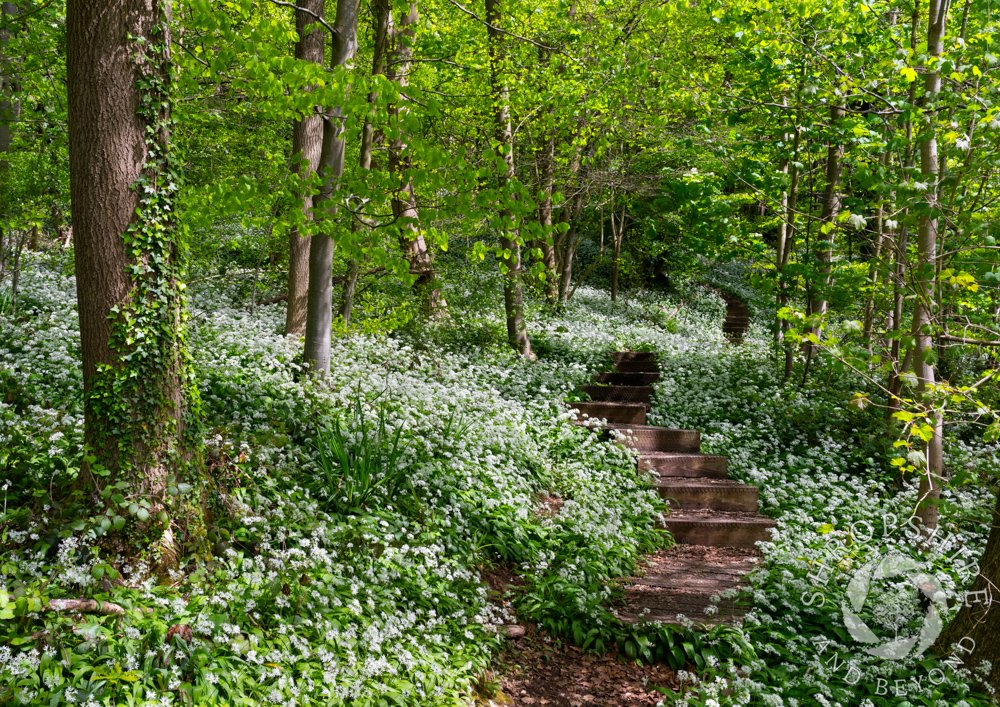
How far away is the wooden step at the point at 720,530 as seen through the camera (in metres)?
7.94

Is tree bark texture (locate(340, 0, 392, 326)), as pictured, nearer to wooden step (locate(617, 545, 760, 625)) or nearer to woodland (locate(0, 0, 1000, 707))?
woodland (locate(0, 0, 1000, 707))

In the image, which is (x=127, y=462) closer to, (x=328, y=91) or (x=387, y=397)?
(x=328, y=91)

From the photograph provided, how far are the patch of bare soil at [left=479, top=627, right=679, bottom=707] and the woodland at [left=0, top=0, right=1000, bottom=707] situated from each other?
0.10ft

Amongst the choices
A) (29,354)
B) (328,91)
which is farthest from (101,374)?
(29,354)

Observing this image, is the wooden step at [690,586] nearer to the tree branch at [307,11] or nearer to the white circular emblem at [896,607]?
the white circular emblem at [896,607]

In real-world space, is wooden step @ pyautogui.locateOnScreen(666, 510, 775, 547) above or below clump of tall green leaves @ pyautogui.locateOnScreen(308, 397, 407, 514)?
below

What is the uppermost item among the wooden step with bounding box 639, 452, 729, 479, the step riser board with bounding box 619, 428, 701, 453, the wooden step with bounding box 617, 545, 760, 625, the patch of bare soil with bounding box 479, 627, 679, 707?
the step riser board with bounding box 619, 428, 701, 453

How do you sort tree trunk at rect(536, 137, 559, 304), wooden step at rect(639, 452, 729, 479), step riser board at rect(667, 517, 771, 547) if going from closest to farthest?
1. step riser board at rect(667, 517, 771, 547)
2. wooden step at rect(639, 452, 729, 479)
3. tree trunk at rect(536, 137, 559, 304)

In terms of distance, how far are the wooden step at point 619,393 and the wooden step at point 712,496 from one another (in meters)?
3.39

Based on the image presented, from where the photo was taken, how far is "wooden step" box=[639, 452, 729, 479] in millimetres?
9445

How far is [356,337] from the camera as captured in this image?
412 inches

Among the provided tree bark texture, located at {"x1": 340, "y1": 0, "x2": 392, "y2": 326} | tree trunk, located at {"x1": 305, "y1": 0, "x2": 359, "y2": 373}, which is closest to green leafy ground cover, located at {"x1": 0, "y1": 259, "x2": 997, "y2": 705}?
tree trunk, located at {"x1": 305, "y1": 0, "x2": 359, "y2": 373}

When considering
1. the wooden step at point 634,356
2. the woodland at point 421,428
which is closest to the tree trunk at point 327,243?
the woodland at point 421,428

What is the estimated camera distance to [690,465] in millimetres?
9500
